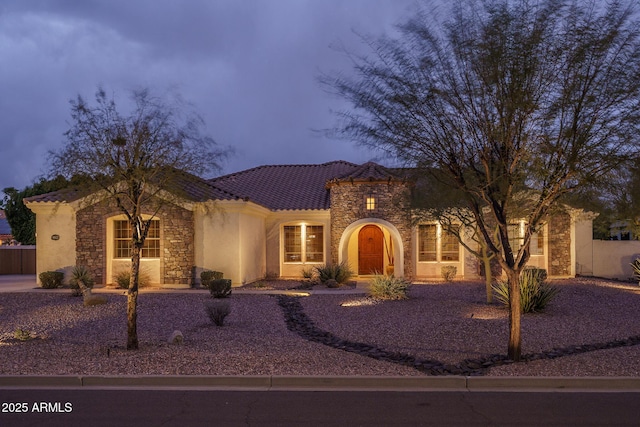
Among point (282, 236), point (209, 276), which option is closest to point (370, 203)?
point (282, 236)

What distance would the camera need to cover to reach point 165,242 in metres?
20.5

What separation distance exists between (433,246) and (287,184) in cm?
820

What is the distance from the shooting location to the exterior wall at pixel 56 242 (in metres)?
20.9

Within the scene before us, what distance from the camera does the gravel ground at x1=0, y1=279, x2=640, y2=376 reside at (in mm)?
8945

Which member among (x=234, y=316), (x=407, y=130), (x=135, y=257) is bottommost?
(x=234, y=316)

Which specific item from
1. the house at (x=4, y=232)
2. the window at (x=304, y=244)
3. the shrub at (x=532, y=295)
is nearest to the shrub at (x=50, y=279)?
the window at (x=304, y=244)

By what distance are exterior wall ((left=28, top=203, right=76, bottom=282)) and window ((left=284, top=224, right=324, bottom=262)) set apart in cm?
839

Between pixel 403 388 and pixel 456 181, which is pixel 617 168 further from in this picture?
pixel 403 388

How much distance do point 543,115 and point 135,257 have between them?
23.8 ft

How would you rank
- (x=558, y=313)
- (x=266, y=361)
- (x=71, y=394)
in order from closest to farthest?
1. (x=71, y=394)
2. (x=266, y=361)
3. (x=558, y=313)

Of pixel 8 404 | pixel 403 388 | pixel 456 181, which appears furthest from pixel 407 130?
pixel 8 404

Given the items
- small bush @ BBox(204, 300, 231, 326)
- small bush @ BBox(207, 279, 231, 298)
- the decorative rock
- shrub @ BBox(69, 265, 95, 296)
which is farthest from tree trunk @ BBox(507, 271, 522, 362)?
shrub @ BBox(69, 265, 95, 296)

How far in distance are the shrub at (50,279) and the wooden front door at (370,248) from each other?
11789mm

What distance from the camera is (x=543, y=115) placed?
8.58 m
